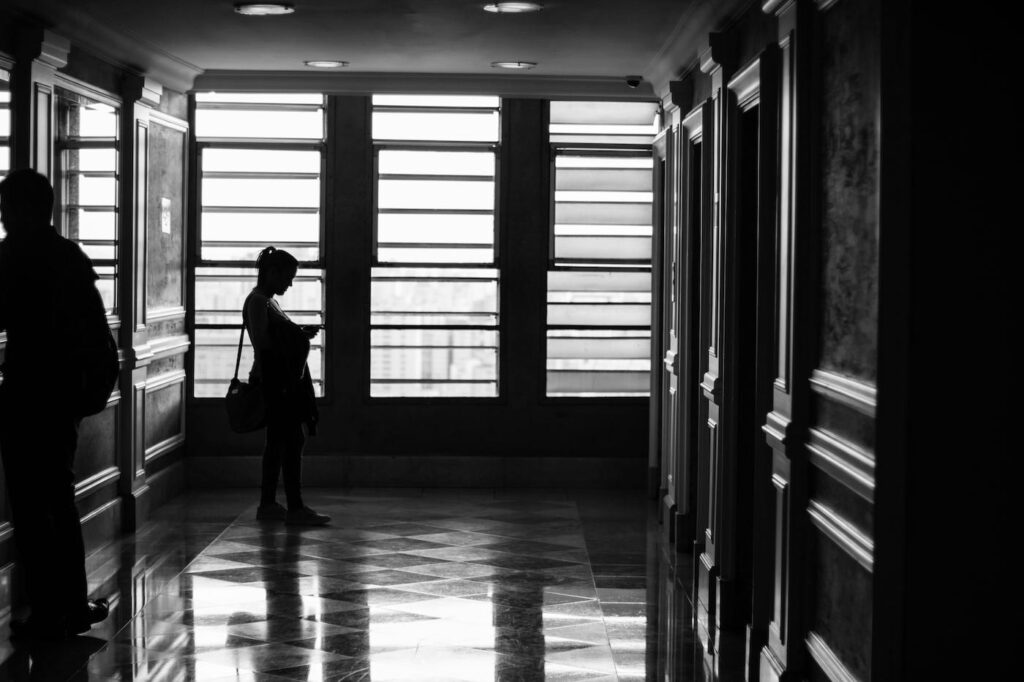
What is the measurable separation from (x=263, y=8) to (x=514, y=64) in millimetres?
2159

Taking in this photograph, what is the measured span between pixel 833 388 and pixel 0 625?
12.0 ft

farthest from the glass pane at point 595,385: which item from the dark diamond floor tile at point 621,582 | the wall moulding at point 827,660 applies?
the wall moulding at point 827,660

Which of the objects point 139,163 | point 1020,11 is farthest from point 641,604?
point 139,163

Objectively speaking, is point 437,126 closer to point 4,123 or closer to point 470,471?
point 470,471

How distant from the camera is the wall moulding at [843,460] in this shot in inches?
140

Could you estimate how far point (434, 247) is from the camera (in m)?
9.50

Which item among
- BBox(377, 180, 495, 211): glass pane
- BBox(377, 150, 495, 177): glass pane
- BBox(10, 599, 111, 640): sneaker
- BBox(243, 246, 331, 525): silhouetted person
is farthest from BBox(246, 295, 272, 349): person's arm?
BBox(10, 599, 111, 640): sneaker

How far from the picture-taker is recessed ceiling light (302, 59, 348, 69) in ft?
26.6

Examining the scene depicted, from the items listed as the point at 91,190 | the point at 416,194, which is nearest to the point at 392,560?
the point at 91,190

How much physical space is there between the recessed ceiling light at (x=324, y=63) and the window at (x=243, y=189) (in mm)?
1115

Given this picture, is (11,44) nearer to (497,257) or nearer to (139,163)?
(139,163)

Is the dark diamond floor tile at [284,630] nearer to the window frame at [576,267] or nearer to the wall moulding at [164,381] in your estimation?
the wall moulding at [164,381]

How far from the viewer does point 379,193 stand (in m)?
9.47

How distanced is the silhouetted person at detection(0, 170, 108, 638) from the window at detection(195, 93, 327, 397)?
4.15 m
